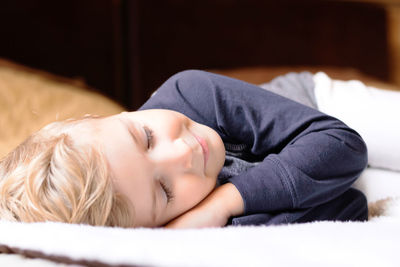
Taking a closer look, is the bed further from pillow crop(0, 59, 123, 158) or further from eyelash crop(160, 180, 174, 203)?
pillow crop(0, 59, 123, 158)

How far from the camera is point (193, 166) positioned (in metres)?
0.65

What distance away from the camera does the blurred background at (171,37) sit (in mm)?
1677

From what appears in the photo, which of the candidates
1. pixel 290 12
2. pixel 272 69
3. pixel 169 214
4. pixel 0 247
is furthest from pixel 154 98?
pixel 290 12

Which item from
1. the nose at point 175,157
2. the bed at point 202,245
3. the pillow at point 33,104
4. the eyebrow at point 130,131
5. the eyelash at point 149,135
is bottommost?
the pillow at point 33,104

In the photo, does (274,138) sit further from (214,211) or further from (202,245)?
(202,245)

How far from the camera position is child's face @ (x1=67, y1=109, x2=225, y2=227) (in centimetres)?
59

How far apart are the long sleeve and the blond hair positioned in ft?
0.71

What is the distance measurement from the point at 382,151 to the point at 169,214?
1.73 feet

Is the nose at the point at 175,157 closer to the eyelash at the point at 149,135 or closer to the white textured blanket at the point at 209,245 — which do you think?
the eyelash at the point at 149,135

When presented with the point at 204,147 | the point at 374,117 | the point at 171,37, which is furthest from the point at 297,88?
the point at 171,37

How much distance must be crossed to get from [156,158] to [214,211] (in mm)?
122

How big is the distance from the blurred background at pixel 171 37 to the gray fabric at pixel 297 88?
0.71m

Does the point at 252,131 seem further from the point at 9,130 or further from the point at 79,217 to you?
the point at 9,130

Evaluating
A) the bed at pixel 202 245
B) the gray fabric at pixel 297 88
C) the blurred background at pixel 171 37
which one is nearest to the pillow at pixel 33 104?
the blurred background at pixel 171 37
